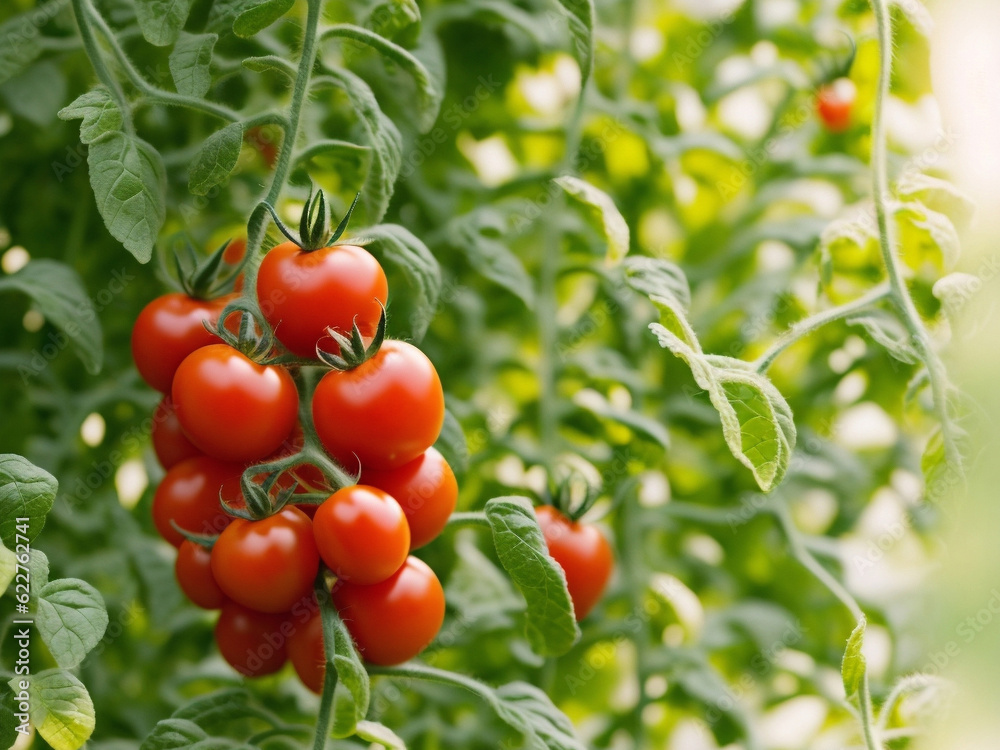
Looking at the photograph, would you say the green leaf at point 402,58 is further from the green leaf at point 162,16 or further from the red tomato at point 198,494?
the red tomato at point 198,494

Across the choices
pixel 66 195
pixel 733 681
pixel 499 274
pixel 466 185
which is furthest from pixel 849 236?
pixel 66 195

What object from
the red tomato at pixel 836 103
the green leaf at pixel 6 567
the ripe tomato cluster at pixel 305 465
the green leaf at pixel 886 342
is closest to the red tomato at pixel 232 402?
the ripe tomato cluster at pixel 305 465

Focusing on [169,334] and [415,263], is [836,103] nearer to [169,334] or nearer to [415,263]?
[415,263]

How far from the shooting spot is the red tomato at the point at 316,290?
0.42m

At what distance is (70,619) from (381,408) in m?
0.17

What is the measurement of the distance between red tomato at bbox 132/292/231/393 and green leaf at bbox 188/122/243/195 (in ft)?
0.23

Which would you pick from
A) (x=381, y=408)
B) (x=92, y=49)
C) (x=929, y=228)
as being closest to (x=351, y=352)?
(x=381, y=408)

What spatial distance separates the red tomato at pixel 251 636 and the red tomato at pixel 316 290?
15 cm

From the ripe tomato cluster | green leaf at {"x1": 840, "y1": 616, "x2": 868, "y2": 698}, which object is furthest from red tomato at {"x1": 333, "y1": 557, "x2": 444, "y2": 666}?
green leaf at {"x1": 840, "y1": 616, "x2": 868, "y2": 698}

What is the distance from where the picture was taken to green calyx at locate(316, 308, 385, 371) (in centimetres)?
42

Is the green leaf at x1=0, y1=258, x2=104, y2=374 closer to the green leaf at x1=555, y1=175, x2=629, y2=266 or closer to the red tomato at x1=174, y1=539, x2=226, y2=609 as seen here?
the red tomato at x1=174, y1=539, x2=226, y2=609

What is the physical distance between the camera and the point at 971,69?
0.26m

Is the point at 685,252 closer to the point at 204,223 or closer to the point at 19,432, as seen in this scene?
the point at 204,223

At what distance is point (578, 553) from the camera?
625mm
